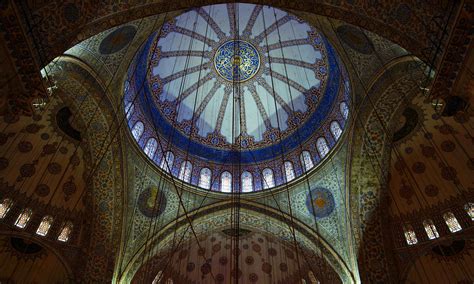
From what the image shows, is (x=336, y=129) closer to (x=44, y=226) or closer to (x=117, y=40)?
(x=117, y=40)

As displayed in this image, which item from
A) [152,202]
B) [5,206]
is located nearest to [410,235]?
[152,202]

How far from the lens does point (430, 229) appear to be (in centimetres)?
927

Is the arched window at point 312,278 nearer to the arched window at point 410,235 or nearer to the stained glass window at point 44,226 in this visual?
the arched window at point 410,235

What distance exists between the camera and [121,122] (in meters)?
9.49

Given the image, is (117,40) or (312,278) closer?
(117,40)

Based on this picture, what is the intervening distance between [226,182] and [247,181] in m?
0.82

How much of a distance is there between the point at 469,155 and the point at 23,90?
10714mm

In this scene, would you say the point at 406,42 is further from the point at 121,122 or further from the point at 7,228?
the point at 7,228

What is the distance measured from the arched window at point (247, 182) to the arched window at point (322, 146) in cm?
288

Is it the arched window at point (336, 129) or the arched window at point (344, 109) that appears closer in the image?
the arched window at point (344, 109)

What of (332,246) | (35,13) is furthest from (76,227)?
(332,246)

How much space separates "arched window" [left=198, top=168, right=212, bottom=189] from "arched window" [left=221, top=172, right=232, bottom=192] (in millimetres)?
513

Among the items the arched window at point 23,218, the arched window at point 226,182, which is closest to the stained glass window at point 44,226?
the arched window at point 23,218

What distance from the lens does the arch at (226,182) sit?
40.3 feet
